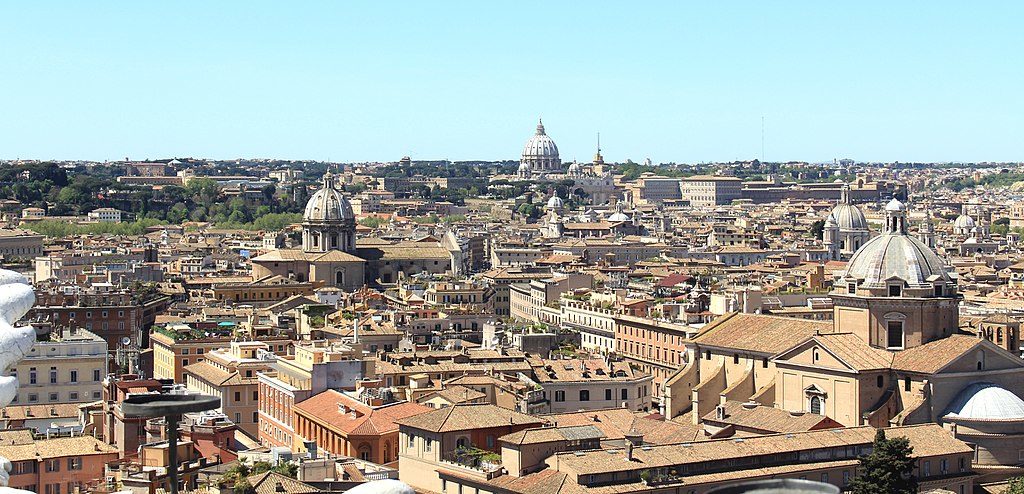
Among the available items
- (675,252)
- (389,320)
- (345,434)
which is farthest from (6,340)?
(675,252)

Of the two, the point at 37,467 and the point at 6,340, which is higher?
the point at 6,340

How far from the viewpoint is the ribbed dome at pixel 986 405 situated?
1244 inches

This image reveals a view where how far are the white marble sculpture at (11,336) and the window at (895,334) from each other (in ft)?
77.4

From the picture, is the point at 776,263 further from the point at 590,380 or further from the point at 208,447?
the point at 208,447

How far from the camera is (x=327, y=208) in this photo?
285 feet

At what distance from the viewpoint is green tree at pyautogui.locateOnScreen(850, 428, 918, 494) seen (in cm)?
2666

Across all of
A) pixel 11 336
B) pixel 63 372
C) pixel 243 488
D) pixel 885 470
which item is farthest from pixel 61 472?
pixel 11 336

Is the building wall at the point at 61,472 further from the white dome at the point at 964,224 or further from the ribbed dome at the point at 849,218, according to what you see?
the white dome at the point at 964,224

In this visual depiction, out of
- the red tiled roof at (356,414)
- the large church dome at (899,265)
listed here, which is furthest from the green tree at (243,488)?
the large church dome at (899,265)

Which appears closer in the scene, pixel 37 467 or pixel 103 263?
pixel 37 467

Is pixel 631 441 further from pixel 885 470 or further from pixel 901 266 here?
pixel 901 266

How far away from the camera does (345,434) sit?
30.4m

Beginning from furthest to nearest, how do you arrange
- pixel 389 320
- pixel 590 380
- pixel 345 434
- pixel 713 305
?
pixel 389 320, pixel 713 305, pixel 590 380, pixel 345 434

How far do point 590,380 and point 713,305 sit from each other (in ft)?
27.9
